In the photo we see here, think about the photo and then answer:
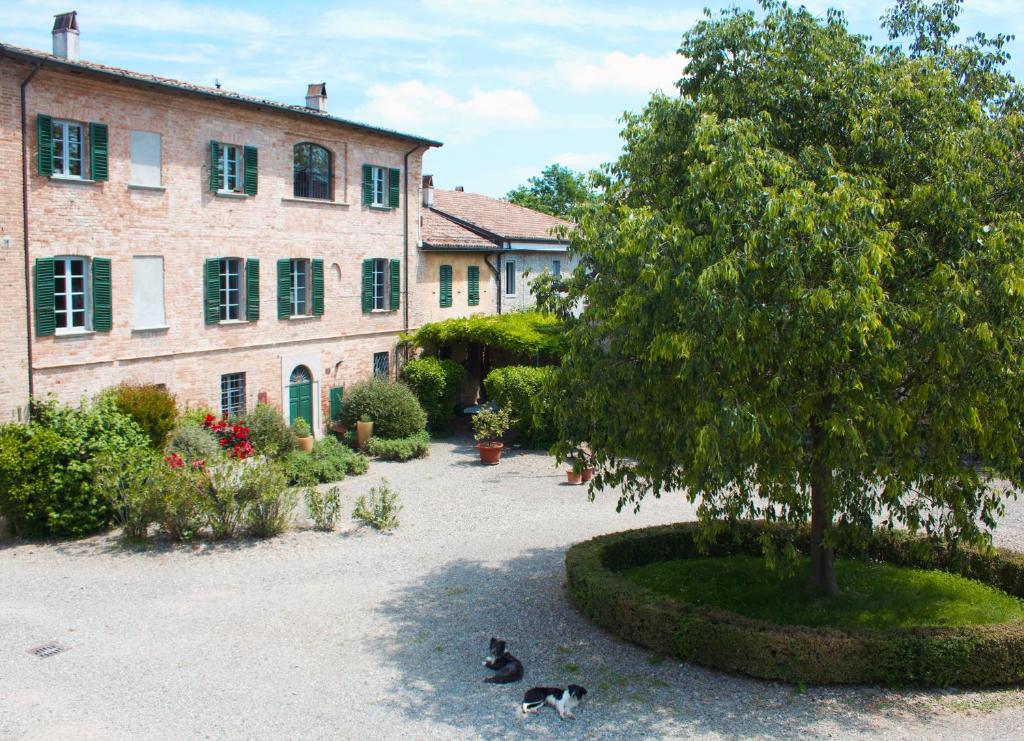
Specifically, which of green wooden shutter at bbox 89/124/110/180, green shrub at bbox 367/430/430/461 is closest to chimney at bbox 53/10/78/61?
green wooden shutter at bbox 89/124/110/180

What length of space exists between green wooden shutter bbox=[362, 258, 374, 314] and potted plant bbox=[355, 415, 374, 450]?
12.7 feet

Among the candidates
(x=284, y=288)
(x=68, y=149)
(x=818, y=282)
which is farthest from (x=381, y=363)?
(x=818, y=282)

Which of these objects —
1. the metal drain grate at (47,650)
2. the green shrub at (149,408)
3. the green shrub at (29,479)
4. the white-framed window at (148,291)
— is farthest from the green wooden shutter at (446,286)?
the metal drain grate at (47,650)

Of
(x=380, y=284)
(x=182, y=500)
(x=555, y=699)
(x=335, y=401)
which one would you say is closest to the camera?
(x=555, y=699)

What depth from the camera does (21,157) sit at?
58.6ft

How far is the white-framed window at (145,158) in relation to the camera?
66.1ft

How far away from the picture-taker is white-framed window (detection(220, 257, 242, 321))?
22719 millimetres

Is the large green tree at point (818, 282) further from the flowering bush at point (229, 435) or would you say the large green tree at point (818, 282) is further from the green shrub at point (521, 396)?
the green shrub at point (521, 396)

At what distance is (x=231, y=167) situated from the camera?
74.6 ft

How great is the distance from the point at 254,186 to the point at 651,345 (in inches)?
651

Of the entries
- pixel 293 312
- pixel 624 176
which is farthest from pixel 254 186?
pixel 624 176

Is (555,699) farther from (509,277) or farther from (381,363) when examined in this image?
(509,277)

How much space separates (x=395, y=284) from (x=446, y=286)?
2472 millimetres

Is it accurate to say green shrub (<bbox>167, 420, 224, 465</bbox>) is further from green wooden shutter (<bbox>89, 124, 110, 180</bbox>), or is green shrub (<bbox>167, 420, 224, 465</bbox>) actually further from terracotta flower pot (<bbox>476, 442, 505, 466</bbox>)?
terracotta flower pot (<bbox>476, 442, 505, 466</bbox>)
